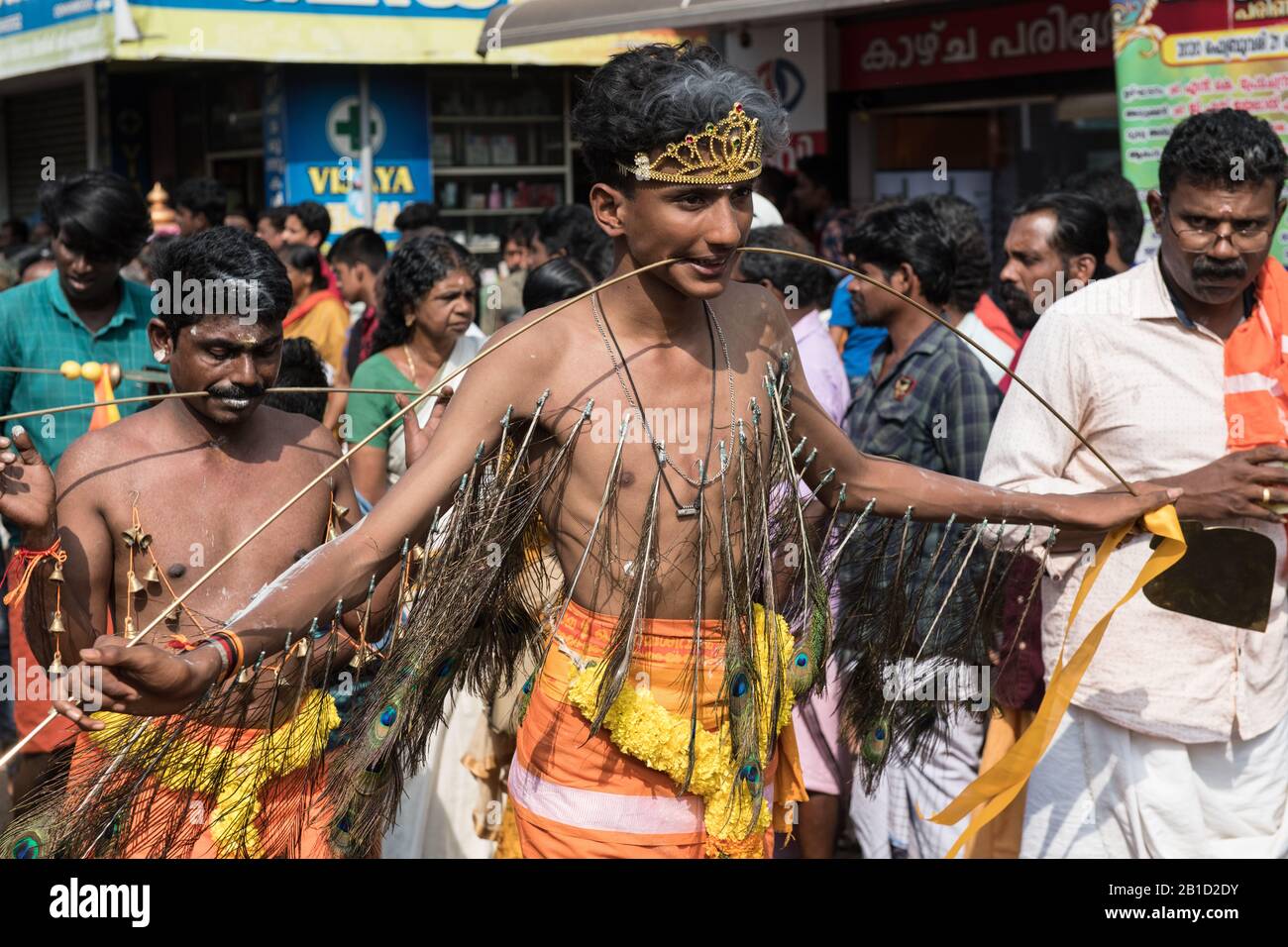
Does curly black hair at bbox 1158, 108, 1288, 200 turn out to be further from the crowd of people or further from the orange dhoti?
the orange dhoti

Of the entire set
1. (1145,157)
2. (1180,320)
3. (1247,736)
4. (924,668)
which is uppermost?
(1145,157)

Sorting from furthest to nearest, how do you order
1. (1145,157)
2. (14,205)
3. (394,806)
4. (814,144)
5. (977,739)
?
1. (14,205)
2. (814,144)
3. (1145,157)
4. (977,739)
5. (394,806)

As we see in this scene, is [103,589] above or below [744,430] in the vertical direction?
below

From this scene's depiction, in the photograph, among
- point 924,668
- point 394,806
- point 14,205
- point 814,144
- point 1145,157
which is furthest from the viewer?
point 14,205

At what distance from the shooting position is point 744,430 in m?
2.71

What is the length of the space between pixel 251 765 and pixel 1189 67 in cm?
499

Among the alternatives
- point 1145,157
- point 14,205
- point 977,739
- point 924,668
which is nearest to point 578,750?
point 924,668

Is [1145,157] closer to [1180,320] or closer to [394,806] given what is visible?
[1180,320]

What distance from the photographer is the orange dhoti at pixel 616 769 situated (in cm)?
264

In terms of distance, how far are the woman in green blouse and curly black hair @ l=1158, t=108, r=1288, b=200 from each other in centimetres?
240

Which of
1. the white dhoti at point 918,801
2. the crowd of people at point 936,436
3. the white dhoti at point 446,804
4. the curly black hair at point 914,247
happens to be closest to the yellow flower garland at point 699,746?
the crowd of people at point 936,436

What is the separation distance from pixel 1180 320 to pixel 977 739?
1526mm

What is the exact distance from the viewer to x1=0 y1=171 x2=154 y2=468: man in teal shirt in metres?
4.32
